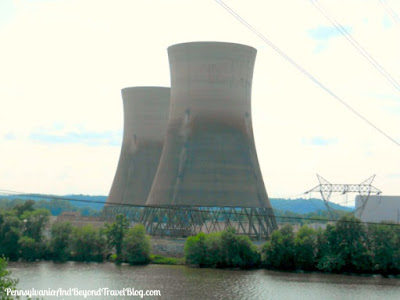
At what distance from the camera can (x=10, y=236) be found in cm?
3875

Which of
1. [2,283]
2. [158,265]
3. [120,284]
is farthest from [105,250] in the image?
[2,283]

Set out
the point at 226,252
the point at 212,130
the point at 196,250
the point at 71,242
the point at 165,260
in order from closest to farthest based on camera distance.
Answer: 1. the point at 226,252
2. the point at 196,250
3. the point at 212,130
4. the point at 165,260
5. the point at 71,242

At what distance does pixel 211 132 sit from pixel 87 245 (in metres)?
9.57

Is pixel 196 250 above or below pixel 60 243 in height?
below

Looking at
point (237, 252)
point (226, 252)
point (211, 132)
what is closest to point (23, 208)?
point (211, 132)

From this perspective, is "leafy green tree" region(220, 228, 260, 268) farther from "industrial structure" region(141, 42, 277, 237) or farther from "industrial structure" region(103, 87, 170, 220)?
"industrial structure" region(103, 87, 170, 220)

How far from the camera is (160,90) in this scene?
1900 inches

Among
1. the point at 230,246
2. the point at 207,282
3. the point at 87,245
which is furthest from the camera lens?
the point at 87,245

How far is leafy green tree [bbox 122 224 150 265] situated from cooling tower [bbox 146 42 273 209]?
2337 millimetres

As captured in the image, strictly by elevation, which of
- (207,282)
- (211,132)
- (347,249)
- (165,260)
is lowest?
(207,282)

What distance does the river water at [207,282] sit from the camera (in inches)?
1051

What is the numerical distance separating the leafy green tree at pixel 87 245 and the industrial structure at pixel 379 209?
21646 mm

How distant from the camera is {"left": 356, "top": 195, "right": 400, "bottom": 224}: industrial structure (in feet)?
171

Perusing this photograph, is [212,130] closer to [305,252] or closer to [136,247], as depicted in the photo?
[136,247]
